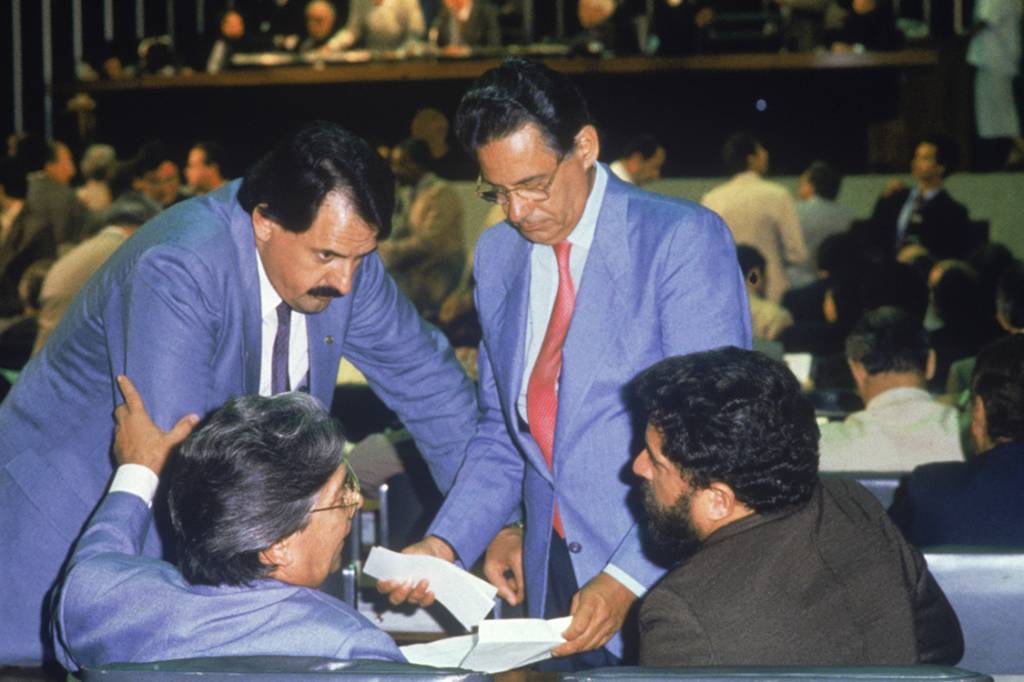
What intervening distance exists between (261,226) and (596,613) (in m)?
0.70

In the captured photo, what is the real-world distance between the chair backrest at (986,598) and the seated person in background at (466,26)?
7.57 metres

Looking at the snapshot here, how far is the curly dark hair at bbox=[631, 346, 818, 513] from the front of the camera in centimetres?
163

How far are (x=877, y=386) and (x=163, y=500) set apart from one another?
6.86 ft

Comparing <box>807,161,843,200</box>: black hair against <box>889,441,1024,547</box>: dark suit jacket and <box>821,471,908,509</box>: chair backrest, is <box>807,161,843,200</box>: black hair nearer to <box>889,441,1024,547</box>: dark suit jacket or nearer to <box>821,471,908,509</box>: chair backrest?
<box>821,471,908,509</box>: chair backrest

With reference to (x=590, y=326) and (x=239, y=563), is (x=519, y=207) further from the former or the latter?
(x=239, y=563)

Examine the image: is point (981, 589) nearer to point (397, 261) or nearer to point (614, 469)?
point (614, 469)

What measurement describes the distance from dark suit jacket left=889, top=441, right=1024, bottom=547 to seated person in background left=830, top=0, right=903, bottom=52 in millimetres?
6639

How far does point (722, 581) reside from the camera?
1.53m

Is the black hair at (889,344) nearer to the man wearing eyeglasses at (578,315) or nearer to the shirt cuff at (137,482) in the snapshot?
the man wearing eyeglasses at (578,315)

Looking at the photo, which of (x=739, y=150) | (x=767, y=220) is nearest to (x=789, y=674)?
(x=767, y=220)

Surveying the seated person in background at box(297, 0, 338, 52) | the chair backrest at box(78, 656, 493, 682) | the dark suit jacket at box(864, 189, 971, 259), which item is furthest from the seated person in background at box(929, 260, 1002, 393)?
the seated person in background at box(297, 0, 338, 52)

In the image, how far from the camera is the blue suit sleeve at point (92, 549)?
1.55 metres

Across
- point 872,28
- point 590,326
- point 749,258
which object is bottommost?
point 749,258

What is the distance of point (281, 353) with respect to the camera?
2086mm
